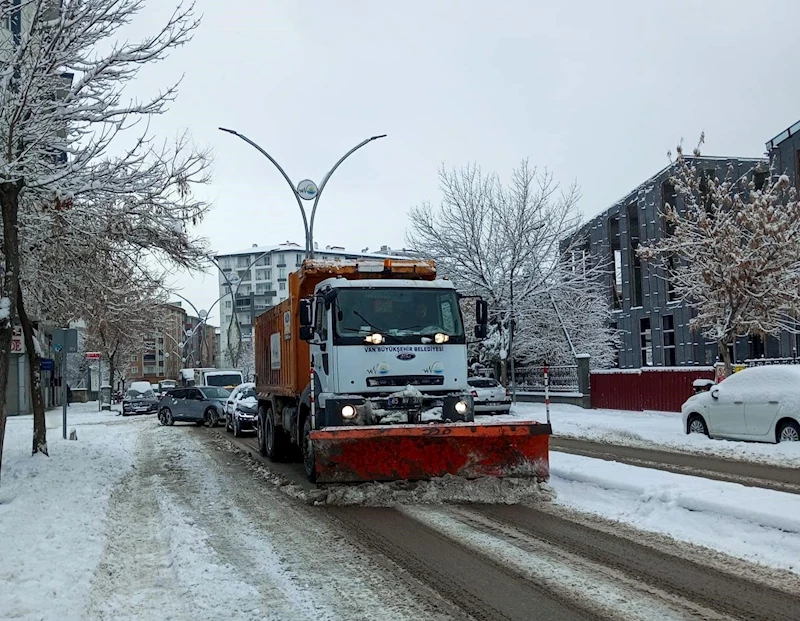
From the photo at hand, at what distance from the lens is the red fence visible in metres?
26.6

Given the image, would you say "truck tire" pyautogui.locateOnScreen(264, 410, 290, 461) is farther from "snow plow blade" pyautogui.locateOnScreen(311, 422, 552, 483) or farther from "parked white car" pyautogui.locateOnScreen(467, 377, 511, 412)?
"parked white car" pyautogui.locateOnScreen(467, 377, 511, 412)

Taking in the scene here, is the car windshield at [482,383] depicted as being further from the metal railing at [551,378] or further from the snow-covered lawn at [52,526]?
the snow-covered lawn at [52,526]

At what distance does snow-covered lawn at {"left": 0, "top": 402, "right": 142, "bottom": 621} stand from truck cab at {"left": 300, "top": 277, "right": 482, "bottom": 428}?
3.39 meters

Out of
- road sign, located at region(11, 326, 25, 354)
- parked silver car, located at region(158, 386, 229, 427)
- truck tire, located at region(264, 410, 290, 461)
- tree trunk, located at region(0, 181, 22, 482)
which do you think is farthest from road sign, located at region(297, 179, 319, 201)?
tree trunk, located at region(0, 181, 22, 482)

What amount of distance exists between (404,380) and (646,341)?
40.7m

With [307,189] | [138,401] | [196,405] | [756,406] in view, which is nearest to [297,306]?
[756,406]

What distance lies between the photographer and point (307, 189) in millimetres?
25453

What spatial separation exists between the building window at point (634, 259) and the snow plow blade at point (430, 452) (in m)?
40.4

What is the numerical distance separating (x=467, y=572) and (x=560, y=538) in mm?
1575

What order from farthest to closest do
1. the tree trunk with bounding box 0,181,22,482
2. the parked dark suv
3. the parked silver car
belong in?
1. the parked dark suv
2. the parked silver car
3. the tree trunk with bounding box 0,181,22,482

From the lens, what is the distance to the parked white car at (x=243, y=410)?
24328 millimetres

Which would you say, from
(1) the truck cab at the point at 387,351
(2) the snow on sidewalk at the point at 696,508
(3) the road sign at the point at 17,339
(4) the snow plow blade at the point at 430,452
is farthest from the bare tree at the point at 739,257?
(3) the road sign at the point at 17,339

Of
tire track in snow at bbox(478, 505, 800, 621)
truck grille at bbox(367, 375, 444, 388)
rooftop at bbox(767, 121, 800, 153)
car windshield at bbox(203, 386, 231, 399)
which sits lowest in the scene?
tire track in snow at bbox(478, 505, 800, 621)

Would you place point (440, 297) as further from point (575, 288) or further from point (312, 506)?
point (575, 288)
